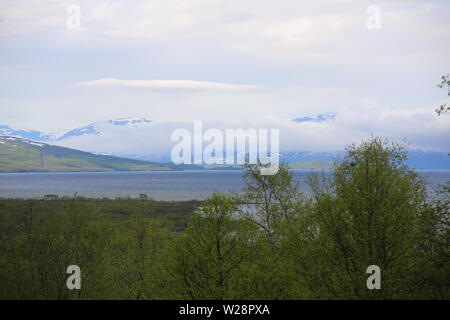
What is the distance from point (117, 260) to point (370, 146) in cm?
2392

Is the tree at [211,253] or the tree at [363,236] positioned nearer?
the tree at [363,236]

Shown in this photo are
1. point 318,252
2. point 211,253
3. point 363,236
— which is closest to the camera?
point 363,236

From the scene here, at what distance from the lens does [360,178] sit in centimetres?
2620

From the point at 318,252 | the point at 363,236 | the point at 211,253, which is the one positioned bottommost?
the point at 211,253

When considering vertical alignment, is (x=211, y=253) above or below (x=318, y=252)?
below

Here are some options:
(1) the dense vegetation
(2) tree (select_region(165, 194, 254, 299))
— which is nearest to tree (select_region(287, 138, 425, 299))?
(1) the dense vegetation

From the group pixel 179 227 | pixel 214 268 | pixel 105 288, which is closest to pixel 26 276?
pixel 105 288

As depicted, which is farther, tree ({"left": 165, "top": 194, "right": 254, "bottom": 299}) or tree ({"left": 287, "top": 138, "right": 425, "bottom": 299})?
tree ({"left": 165, "top": 194, "right": 254, "bottom": 299})

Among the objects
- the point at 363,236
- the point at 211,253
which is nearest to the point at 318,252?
the point at 363,236

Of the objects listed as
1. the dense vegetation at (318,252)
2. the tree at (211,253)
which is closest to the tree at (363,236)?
the dense vegetation at (318,252)

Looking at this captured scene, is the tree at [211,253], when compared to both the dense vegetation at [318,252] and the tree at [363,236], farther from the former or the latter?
the tree at [363,236]

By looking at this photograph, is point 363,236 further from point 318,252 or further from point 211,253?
point 211,253

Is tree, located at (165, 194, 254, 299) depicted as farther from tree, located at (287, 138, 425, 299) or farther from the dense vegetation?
tree, located at (287, 138, 425, 299)
